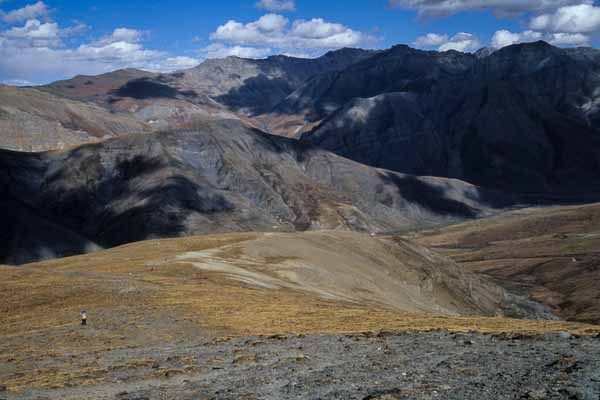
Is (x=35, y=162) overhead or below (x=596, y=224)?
overhead

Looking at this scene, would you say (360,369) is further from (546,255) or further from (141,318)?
(546,255)

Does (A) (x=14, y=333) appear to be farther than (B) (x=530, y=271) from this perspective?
No

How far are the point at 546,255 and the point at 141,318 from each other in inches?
5120

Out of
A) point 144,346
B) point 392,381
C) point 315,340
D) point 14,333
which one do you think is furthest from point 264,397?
point 14,333

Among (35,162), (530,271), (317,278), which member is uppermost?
(35,162)

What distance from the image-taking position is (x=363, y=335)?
91.0 feet

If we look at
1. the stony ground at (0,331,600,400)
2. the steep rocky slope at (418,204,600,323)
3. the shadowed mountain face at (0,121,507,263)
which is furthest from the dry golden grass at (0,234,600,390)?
the shadowed mountain face at (0,121,507,263)

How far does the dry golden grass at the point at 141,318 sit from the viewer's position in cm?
2558

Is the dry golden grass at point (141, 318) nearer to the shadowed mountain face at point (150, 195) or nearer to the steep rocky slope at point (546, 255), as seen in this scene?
the steep rocky slope at point (546, 255)

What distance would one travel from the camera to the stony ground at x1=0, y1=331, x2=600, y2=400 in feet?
55.7

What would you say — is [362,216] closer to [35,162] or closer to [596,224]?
[596,224]

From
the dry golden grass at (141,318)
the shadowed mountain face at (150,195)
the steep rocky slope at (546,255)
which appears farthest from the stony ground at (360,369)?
the shadowed mountain face at (150,195)

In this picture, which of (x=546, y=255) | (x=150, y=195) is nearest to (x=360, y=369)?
(x=546, y=255)

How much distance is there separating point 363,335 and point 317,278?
3158cm
